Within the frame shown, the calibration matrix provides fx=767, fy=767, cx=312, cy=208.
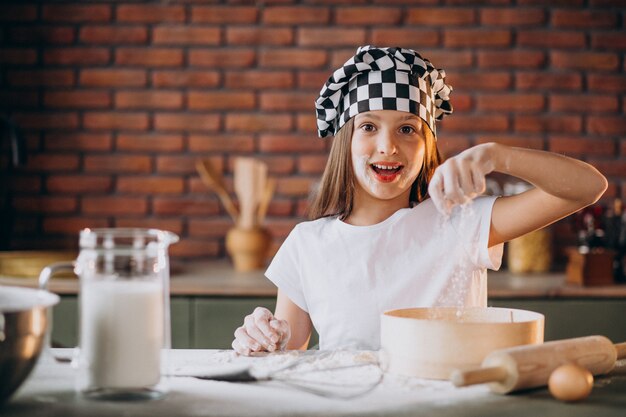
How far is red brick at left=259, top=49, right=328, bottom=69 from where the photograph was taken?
2598 mm

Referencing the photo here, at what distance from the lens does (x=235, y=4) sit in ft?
8.52

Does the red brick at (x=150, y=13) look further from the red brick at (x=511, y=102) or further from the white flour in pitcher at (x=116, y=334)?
the white flour in pitcher at (x=116, y=334)

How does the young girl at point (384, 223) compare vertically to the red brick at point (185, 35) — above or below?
below

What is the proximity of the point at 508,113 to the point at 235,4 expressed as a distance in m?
1.00

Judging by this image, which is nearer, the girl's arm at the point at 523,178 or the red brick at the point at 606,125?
the girl's arm at the point at 523,178

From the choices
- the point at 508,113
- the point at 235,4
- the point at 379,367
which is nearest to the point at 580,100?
the point at 508,113

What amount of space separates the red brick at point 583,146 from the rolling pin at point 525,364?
1771mm

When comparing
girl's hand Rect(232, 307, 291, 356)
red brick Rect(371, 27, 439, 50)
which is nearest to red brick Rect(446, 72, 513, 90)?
red brick Rect(371, 27, 439, 50)

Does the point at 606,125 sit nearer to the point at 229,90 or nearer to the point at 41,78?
the point at 229,90

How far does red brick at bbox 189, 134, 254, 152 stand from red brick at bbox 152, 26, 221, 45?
0.32 meters

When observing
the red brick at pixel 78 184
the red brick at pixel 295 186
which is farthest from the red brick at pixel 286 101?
the red brick at pixel 78 184

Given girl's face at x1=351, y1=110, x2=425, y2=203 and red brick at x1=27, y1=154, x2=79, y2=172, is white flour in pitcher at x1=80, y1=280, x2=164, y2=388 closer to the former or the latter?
girl's face at x1=351, y1=110, x2=425, y2=203

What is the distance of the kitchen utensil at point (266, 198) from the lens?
8.10ft

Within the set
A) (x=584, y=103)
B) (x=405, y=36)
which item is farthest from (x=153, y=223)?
(x=584, y=103)
